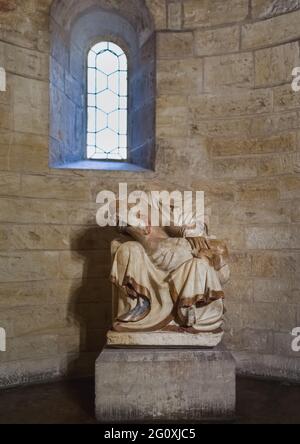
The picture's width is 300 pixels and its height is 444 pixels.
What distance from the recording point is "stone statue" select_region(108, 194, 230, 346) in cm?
265

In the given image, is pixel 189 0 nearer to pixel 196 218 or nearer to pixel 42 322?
pixel 196 218

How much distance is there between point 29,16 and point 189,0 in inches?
57.4

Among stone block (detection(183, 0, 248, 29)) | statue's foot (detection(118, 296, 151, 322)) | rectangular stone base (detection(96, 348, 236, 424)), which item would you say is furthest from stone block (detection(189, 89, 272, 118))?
rectangular stone base (detection(96, 348, 236, 424))

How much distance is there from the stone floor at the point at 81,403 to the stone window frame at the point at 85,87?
1845 mm

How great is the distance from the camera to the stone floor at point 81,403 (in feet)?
8.60

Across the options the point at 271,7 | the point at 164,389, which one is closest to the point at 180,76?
the point at 271,7

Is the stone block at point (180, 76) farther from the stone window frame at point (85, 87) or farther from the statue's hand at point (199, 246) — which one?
the statue's hand at point (199, 246)

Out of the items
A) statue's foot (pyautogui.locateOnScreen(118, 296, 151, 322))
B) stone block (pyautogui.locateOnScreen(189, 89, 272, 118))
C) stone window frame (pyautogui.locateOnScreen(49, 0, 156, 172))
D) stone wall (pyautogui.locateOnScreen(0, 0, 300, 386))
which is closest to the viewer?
statue's foot (pyautogui.locateOnScreen(118, 296, 151, 322))

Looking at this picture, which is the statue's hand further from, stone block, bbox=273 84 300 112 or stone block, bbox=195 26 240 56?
stone block, bbox=195 26 240 56

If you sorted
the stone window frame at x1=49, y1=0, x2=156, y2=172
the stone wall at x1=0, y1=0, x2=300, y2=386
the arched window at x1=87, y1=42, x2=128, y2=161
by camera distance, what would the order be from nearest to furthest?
the stone wall at x1=0, y1=0, x2=300, y2=386, the stone window frame at x1=49, y1=0, x2=156, y2=172, the arched window at x1=87, y1=42, x2=128, y2=161

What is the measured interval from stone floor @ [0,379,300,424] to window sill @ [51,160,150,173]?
1823 millimetres

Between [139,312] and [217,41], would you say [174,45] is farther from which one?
[139,312]

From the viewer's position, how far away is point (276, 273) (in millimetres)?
3605

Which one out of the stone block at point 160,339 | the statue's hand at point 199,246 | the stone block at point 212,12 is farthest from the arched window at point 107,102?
the stone block at point 160,339
